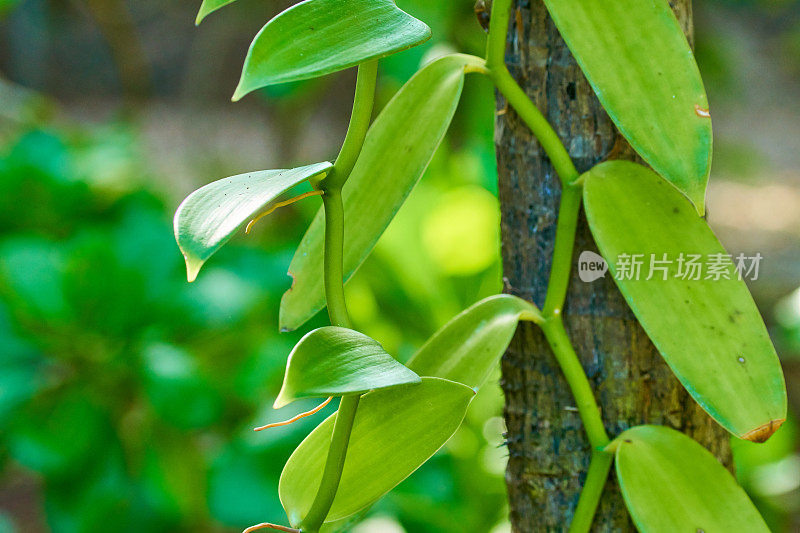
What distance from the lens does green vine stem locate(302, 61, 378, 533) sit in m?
0.26

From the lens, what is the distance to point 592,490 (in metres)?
0.35

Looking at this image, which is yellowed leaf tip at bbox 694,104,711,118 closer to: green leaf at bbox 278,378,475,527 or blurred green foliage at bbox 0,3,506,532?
green leaf at bbox 278,378,475,527

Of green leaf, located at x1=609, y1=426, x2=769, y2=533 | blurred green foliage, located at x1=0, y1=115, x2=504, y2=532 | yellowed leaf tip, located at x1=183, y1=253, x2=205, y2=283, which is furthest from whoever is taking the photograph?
blurred green foliage, located at x1=0, y1=115, x2=504, y2=532

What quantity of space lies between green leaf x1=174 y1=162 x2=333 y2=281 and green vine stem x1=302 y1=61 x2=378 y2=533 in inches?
0.6

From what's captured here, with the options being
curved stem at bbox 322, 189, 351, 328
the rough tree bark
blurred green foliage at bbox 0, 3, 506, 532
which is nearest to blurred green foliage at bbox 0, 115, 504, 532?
blurred green foliage at bbox 0, 3, 506, 532

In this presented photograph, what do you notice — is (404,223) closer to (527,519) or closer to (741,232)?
(527,519)

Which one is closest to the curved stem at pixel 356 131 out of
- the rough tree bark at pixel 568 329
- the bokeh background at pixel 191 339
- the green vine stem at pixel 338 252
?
the green vine stem at pixel 338 252

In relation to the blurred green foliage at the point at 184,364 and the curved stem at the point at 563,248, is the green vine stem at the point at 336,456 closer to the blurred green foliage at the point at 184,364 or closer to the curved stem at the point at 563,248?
the curved stem at the point at 563,248

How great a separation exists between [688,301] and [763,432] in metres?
0.06

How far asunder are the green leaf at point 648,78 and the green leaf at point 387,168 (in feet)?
0.21

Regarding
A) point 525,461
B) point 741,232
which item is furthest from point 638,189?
Result: point 741,232

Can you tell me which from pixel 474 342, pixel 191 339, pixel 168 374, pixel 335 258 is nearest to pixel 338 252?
pixel 335 258

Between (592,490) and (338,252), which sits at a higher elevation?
(338,252)

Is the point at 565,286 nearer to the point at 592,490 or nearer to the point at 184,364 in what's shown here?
the point at 592,490
